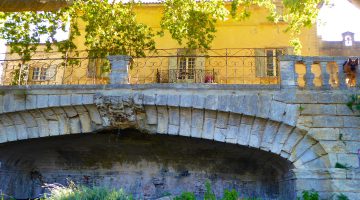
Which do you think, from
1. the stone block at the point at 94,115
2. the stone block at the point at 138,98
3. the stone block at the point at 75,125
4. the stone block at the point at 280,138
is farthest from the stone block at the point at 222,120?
the stone block at the point at 75,125

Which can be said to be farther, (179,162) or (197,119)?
(179,162)

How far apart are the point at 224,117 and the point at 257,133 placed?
0.72m

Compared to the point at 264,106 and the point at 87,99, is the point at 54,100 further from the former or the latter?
the point at 264,106

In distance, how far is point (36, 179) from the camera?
9.92 metres

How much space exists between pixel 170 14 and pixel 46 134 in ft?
16.9

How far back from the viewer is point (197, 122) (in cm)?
771

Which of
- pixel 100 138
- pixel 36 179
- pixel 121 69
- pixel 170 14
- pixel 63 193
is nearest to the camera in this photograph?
pixel 63 193

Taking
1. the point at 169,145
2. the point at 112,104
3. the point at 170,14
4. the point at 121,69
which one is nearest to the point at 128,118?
the point at 112,104

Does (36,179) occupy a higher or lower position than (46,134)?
lower

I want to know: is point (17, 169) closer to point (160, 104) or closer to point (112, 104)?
point (112, 104)

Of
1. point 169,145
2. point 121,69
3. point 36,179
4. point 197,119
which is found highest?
point 121,69

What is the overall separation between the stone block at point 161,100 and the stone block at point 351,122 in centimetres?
347

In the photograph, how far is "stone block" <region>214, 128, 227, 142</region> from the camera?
764 centimetres

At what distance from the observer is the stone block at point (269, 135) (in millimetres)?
7480
